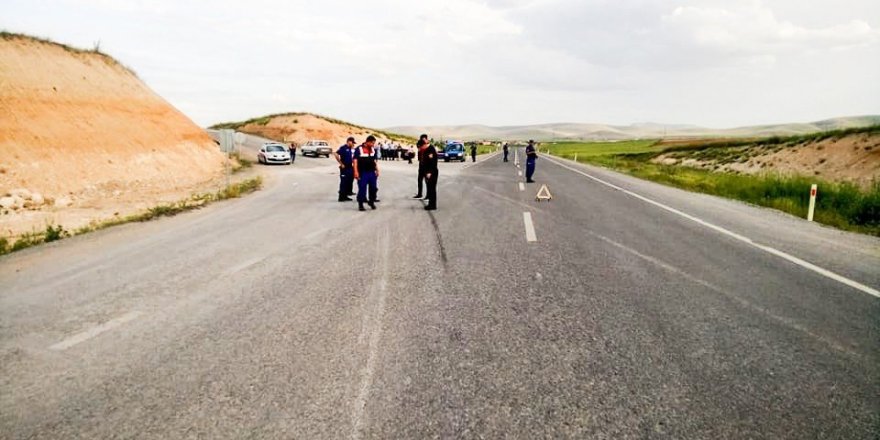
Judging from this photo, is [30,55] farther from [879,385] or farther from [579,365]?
[879,385]

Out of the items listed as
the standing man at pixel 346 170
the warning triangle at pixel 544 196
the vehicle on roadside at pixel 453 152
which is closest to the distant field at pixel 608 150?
the vehicle on roadside at pixel 453 152

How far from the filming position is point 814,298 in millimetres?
5121

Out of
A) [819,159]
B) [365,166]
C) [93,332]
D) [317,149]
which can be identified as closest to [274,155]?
[317,149]

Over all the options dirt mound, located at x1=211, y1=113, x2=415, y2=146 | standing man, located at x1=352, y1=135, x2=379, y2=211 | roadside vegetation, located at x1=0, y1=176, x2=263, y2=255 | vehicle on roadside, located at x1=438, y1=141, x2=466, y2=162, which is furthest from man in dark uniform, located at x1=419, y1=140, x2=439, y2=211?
dirt mound, located at x1=211, y1=113, x2=415, y2=146

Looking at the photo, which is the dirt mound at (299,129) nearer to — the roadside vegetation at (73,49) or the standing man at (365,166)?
the roadside vegetation at (73,49)

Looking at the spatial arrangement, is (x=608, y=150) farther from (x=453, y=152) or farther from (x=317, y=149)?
(x=317, y=149)

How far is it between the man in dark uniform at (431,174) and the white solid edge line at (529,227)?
8.01 feet

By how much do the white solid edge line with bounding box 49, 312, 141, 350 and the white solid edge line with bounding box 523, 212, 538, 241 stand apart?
5674 mm

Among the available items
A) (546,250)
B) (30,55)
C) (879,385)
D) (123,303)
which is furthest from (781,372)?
(30,55)

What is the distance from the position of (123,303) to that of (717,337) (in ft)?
19.2

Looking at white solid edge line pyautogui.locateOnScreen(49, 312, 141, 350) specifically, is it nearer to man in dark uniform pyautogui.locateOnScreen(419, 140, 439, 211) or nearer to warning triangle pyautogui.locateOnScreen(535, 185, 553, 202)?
man in dark uniform pyautogui.locateOnScreen(419, 140, 439, 211)

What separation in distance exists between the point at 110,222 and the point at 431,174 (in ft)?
26.9

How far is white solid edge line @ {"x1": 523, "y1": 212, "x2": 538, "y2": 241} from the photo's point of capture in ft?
26.8

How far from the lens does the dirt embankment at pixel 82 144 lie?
1797 cm
